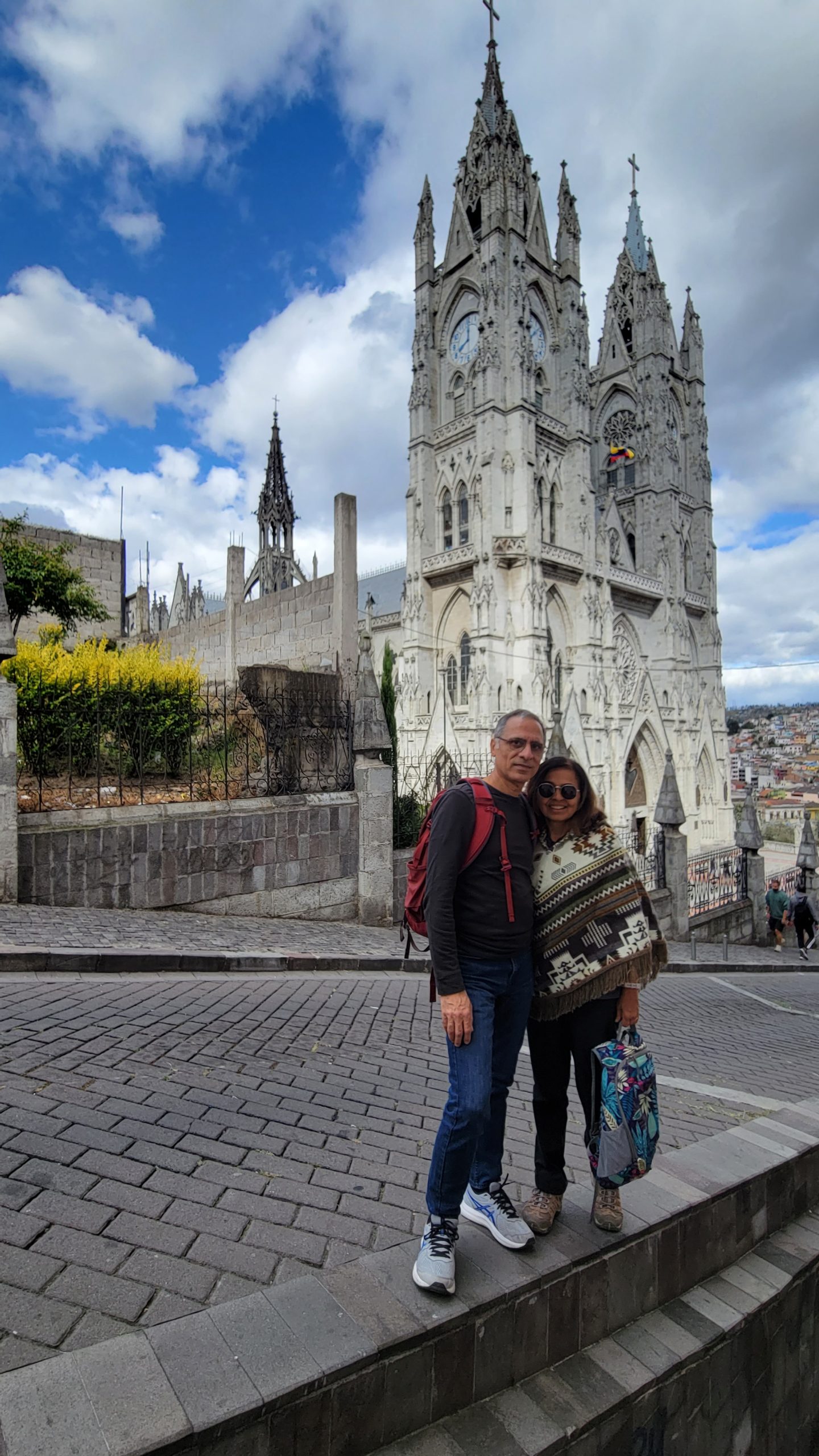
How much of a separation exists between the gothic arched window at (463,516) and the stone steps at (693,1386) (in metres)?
30.9

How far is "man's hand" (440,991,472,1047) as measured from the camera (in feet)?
7.55

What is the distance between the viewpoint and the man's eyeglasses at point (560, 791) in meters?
2.57

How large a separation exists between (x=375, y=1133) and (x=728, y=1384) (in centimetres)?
171

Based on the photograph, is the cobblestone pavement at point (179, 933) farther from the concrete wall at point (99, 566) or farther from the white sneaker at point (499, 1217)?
the concrete wall at point (99, 566)

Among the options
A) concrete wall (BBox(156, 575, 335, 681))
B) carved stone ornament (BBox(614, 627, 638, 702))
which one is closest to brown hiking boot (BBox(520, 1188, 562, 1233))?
concrete wall (BBox(156, 575, 335, 681))

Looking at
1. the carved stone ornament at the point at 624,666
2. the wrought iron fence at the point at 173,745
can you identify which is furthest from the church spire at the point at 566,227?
the wrought iron fence at the point at 173,745

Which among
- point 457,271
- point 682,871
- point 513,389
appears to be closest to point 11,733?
point 682,871

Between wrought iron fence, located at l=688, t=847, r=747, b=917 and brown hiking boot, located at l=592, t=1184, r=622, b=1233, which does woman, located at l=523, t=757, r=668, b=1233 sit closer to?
brown hiking boot, located at l=592, t=1184, r=622, b=1233

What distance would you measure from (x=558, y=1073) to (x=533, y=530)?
97.5 ft

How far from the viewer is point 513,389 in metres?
30.8

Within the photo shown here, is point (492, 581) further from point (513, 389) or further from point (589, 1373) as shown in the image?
point (589, 1373)

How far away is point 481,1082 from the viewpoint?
2.31 m

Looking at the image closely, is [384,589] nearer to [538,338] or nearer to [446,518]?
→ [446,518]

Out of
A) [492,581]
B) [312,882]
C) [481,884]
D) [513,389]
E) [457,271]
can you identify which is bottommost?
[312,882]
